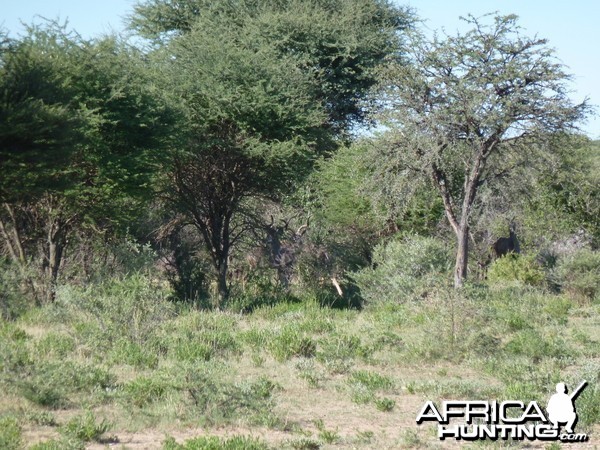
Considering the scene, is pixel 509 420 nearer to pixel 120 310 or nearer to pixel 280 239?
pixel 120 310

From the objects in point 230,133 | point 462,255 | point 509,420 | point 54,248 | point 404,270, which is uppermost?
point 230,133

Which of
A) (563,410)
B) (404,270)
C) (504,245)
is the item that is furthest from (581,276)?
(563,410)

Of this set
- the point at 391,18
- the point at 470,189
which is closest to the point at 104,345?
the point at 470,189

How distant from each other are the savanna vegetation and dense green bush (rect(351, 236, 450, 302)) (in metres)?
0.07

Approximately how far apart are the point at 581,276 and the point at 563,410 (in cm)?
1116

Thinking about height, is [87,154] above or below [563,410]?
above

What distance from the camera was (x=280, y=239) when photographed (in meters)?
23.9

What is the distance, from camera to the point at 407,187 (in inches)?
808

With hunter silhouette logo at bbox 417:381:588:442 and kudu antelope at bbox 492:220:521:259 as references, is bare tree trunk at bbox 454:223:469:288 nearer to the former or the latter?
kudu antelope at bbox 492:220:521:259

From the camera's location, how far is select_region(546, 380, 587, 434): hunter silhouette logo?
7.48 m

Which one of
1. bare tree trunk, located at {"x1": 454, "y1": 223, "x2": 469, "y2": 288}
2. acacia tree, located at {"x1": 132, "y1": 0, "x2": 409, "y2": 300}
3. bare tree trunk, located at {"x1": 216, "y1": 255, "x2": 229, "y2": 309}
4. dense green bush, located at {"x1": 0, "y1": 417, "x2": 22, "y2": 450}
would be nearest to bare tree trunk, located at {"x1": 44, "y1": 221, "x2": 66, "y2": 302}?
acacia tree, located at {"x1": 132, "y1": 0, "x2": 409, "y2": 300}

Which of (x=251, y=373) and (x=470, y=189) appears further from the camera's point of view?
(x=470, y=189)

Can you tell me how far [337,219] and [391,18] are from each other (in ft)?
46.6

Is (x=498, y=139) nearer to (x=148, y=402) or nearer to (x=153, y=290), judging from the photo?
(x=153, y=290)
